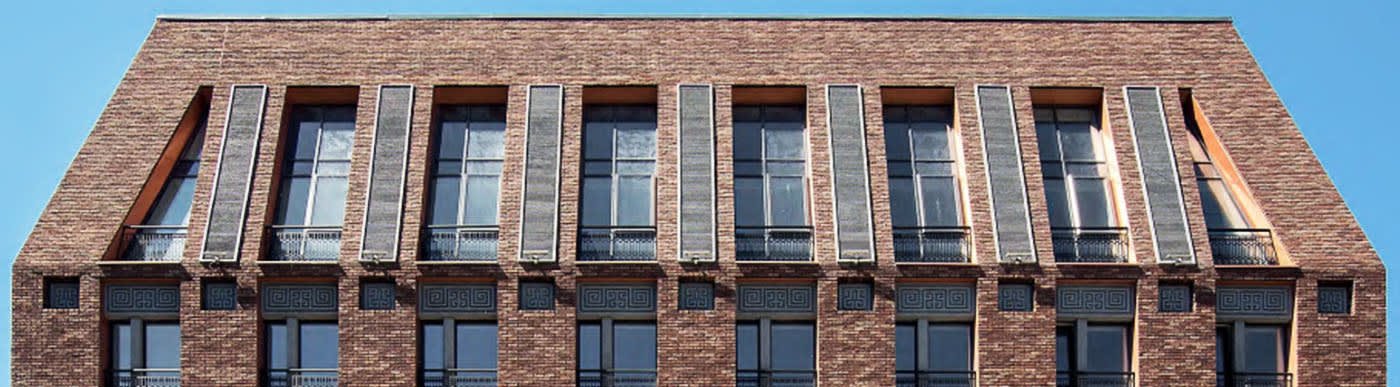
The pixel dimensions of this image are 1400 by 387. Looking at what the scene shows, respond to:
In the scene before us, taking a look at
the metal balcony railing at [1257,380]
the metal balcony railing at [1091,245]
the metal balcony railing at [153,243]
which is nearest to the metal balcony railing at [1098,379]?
the metal balcony railing at [1257,380]

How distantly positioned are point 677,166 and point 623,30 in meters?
3.21

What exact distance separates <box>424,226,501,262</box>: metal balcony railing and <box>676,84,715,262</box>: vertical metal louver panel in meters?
3.32

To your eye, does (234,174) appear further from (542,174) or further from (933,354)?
(933,354)

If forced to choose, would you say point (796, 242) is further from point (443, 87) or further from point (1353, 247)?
point (1353, 247)

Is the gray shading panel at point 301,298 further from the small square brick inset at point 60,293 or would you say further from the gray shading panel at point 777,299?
the gray shading panel at point 777,299

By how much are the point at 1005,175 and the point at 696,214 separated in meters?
5.55

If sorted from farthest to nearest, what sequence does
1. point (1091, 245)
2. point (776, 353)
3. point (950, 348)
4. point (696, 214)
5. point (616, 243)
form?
point (1091, 245) → point (616, 243) → point (696, 214) → point (950, 348) → point (776, 353)

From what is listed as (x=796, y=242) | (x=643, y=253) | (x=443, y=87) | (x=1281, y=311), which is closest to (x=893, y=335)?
(x=796, y=242)

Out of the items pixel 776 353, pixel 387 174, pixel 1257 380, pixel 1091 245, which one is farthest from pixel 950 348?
pixel 387 174

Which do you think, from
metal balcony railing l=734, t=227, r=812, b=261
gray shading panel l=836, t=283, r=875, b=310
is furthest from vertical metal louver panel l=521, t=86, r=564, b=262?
gray shading panel l=836, t=283, r=875, b=310

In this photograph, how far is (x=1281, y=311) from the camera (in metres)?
31.4

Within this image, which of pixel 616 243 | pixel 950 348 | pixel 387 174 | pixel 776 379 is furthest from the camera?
pixel 387 174

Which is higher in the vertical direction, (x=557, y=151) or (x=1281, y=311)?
(x=557, y=151)

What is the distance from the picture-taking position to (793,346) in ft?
103
